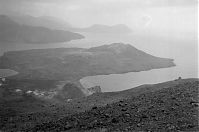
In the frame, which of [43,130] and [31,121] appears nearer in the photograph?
[43,130]

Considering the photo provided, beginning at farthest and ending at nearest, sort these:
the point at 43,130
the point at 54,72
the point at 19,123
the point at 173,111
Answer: the point at 54,72, the point at 19,123, the point at 43,130, the point at 173,111

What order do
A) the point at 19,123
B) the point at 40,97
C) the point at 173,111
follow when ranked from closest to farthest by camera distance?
the point at 173,111, the point at 19,123, the point at 40,97

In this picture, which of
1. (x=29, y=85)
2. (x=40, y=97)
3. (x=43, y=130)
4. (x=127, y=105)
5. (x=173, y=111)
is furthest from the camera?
(x=29, y=85)

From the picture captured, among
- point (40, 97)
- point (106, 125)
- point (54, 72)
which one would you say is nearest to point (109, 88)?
point (40, 97)

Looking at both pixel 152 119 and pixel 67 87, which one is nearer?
pixel 152 119

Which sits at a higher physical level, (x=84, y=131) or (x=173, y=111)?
(x=173, y=111)

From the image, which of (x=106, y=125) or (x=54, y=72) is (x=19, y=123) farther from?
(x=54, y=72)

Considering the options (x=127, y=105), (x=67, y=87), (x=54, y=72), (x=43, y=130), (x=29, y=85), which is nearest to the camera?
(x=43, y=130)

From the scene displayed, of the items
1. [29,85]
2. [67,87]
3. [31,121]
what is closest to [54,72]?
[29,85]

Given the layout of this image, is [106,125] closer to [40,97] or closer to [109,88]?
[40,97]
